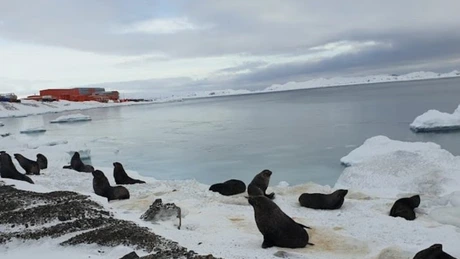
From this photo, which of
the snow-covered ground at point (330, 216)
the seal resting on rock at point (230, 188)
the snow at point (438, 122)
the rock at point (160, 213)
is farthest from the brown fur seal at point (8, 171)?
the snow at point (438, 122)

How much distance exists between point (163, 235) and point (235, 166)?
10774 millimetres

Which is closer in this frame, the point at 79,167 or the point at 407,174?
the point at 407,174

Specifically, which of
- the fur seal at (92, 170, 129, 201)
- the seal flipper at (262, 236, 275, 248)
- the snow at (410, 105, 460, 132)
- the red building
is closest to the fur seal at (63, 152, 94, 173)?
the fur seal at (92, 170, 129, 201)

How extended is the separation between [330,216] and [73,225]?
4179 millimetres

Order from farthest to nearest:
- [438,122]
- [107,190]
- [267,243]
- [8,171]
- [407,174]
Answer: [438,122] < [407,174] < [8,171] < [107,190] < [267,243]

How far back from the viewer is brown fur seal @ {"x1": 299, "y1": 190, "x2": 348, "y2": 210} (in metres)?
7.96

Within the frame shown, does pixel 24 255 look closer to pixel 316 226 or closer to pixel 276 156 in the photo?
pixel 316 226

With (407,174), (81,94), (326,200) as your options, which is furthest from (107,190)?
(81,94)

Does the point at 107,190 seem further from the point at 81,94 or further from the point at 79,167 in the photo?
the point at 81,94

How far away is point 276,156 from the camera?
17906 millimetres

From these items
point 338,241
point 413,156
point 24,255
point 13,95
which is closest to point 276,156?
point 413,156

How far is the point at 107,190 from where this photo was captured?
8.95 meters

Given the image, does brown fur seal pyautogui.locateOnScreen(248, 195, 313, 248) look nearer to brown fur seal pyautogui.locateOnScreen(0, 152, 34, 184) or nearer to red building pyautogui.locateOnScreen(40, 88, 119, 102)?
brown fur seal pyautogui.locateOnScreen(0, 152, 34, 184)

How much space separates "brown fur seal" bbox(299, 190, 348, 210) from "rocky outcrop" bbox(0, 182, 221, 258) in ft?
11.7
